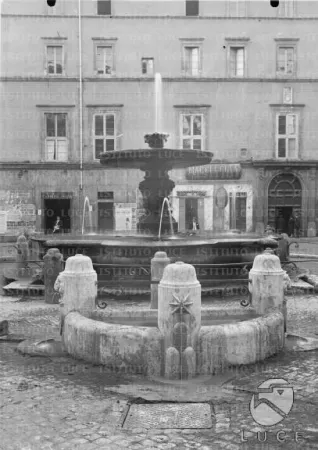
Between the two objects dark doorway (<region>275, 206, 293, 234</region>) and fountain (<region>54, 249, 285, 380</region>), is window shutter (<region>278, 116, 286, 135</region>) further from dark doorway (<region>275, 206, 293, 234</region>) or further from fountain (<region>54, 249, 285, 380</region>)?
fountain (<region>54, 249, 285, 380</region>)

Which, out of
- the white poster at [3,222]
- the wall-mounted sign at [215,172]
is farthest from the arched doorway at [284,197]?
the white poster at [3,222]

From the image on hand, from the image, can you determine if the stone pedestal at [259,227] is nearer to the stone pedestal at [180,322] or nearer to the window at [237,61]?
the window at [237,61]

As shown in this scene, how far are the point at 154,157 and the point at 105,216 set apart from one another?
18.3 meters

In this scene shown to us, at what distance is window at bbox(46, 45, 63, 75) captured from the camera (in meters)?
31.2

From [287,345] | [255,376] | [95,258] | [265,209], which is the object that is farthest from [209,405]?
[265,209]

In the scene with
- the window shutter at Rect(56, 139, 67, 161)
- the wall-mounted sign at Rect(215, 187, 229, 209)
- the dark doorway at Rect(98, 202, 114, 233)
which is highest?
the window shutter at Rect(56, 139, 67, 161)

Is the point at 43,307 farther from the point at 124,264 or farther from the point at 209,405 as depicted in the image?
the point at 209,405

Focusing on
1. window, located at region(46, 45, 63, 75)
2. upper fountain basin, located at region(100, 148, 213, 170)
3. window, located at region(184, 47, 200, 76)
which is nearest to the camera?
upper fountain basin, located at region(100, 148, 213, 170)

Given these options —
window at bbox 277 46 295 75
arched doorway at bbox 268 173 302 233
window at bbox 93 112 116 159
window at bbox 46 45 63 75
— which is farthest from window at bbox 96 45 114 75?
arched doorway at bbox 268 173 302 233

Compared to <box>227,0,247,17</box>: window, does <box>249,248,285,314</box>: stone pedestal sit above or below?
below

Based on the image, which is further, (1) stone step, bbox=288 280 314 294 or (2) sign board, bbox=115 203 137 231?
(2) sign board, bbox=115 203 137 231

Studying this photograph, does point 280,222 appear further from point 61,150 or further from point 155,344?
point 155,344

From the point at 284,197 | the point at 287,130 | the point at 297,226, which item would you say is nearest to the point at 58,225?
the point at 284,197

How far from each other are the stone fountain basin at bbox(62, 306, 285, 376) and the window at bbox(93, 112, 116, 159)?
2458 centimetres
